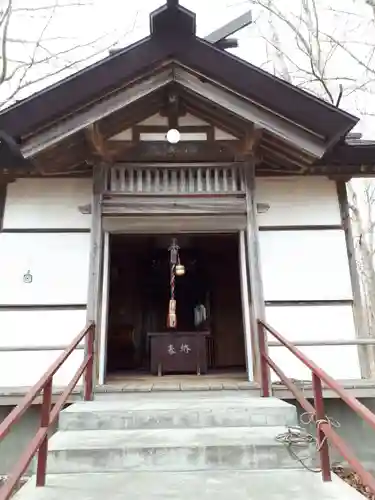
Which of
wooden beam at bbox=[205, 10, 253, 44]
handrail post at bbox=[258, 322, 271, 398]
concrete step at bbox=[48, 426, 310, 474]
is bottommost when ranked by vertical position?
concrete step at bbox=[48, 426, 310, 474]

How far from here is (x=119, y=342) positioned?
910cm

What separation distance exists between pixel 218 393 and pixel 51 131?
3418 mm

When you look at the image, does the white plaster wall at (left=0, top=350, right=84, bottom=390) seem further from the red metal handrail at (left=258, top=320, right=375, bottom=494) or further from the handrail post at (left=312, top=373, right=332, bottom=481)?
the handrail post at (left=312, top=373, right=332, bottom=481)

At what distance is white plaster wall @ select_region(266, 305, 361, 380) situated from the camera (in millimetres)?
4934

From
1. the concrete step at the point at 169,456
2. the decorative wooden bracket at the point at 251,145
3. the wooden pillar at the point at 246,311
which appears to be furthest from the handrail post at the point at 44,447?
the decorative wooden bracket at the point at 251,145

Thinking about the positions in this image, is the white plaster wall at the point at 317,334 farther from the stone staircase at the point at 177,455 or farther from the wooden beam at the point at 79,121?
the wooden beam at the point at 79,121

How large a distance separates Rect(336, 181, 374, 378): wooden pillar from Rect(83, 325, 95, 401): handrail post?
311cm

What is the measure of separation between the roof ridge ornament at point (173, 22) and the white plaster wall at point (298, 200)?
199 centimetres

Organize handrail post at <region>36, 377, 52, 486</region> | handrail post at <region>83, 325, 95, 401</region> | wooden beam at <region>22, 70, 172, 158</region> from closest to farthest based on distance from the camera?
handrail post at <region>36, 377, 52, 486</region> → handrail post at <region>83, 325, 95, 401</region> → wooden beam at <region>22, 70, 172, 158</region>

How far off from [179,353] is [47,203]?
10.0 feet

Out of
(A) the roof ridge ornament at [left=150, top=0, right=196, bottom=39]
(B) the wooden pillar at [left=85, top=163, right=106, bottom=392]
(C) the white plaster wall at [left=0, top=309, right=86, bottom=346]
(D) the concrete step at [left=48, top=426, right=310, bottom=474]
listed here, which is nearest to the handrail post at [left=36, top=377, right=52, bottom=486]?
(D) the concrete step at [left=48, top=426, right=310, bottom=474]

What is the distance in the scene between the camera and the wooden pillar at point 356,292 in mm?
4965

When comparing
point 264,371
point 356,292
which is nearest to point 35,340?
point 264,371

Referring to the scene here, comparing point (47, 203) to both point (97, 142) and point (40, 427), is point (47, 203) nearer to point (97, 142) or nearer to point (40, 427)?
point (97, 142)
